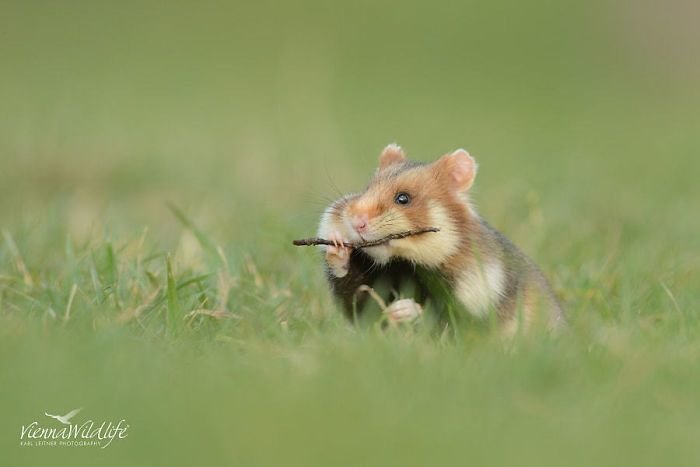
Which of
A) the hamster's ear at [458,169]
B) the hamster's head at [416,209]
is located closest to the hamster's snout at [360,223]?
the hamster's head at [416,209]

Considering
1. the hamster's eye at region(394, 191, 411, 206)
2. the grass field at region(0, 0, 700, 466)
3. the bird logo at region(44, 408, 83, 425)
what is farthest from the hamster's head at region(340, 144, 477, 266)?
the bird logo at region(44, 408, 83, 425)

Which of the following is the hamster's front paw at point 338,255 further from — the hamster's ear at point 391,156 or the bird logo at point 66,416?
the bird logo at point 66,416

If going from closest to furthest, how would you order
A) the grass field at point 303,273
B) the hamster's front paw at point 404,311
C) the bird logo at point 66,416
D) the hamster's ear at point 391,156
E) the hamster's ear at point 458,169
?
the grass field at point 303,273, the bird logo at point 66,416, the hamster's front paw at point 404,311, the hamster's ear at point 458,169, the hamster's ear at point 391,156

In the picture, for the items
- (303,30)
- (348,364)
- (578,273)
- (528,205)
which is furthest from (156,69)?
(348,364)

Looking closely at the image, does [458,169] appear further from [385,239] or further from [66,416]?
[66,416]

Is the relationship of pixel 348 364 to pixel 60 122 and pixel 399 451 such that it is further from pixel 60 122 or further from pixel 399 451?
pixel 60 122

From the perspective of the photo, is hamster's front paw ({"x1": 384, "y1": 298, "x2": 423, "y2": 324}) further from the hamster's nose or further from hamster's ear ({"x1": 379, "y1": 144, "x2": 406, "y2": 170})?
hamster's ear ({"x1": 379, "y1": 144, "x2": 406, "y2": 170})

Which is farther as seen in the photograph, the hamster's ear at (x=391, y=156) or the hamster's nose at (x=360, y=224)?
the hamster's ear at (x=391, y=156)
